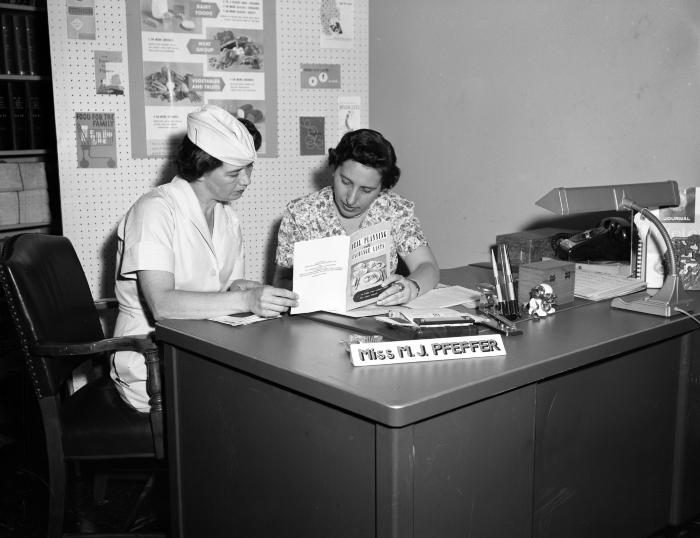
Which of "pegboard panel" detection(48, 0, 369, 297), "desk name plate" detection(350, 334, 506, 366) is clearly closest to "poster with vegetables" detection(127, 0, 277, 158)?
"pegboard panel" detection(48, 0, 369, 297)

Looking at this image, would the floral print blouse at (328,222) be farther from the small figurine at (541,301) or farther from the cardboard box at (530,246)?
the small figurine at (541,301)

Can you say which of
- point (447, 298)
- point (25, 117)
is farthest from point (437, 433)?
point (25, 117)

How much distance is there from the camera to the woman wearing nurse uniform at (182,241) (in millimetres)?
2127

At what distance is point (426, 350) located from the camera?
165 centimetres

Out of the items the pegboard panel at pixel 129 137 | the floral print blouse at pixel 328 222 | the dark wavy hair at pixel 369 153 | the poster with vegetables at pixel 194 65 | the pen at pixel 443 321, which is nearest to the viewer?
the pen at pixel 443 321

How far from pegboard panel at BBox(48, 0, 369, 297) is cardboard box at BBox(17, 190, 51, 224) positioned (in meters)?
0.69

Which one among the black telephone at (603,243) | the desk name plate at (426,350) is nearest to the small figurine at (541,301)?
the desk name plate at (426,350)

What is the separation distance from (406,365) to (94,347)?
2.96 ft

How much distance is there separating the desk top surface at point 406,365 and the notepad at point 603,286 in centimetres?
6

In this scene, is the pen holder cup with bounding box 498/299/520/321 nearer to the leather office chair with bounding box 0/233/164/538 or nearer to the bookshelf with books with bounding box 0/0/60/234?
the leather office chair with bounding box 0/233/164/538

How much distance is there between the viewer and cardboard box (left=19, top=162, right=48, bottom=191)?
3.68 m

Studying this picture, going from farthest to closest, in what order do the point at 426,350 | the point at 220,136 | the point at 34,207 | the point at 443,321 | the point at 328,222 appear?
the point at 34,207, the point at 328,222, the point at 220,136, the point at 443,321, the point at 426,350

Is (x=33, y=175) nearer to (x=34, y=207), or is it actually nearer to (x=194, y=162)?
(x=34, y=207)

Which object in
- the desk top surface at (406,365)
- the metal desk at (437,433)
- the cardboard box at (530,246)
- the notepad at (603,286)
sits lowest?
the metal desk at (437,433)
